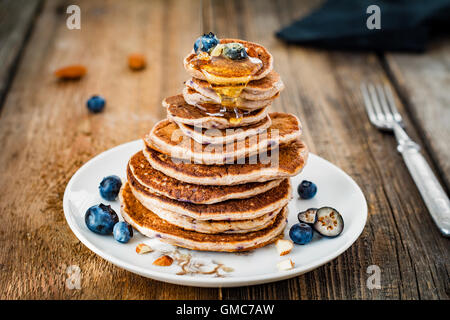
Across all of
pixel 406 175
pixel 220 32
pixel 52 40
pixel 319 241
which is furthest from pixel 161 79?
pixel 319 241

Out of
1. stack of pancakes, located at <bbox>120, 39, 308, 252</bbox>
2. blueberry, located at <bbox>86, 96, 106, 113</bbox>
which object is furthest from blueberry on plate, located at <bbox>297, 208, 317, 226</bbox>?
blueberry, located at <bbox>86, 96, 106, 113</bbox>

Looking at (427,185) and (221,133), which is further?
(427,185)

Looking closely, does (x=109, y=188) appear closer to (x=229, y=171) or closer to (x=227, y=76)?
(x=229, y=171)

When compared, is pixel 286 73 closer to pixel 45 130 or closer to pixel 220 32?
pixel 220 32

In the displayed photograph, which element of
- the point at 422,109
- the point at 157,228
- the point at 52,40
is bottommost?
the point at 422,109

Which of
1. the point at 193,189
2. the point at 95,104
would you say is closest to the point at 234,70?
the point at 193,189

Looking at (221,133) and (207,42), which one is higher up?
(207,42)
